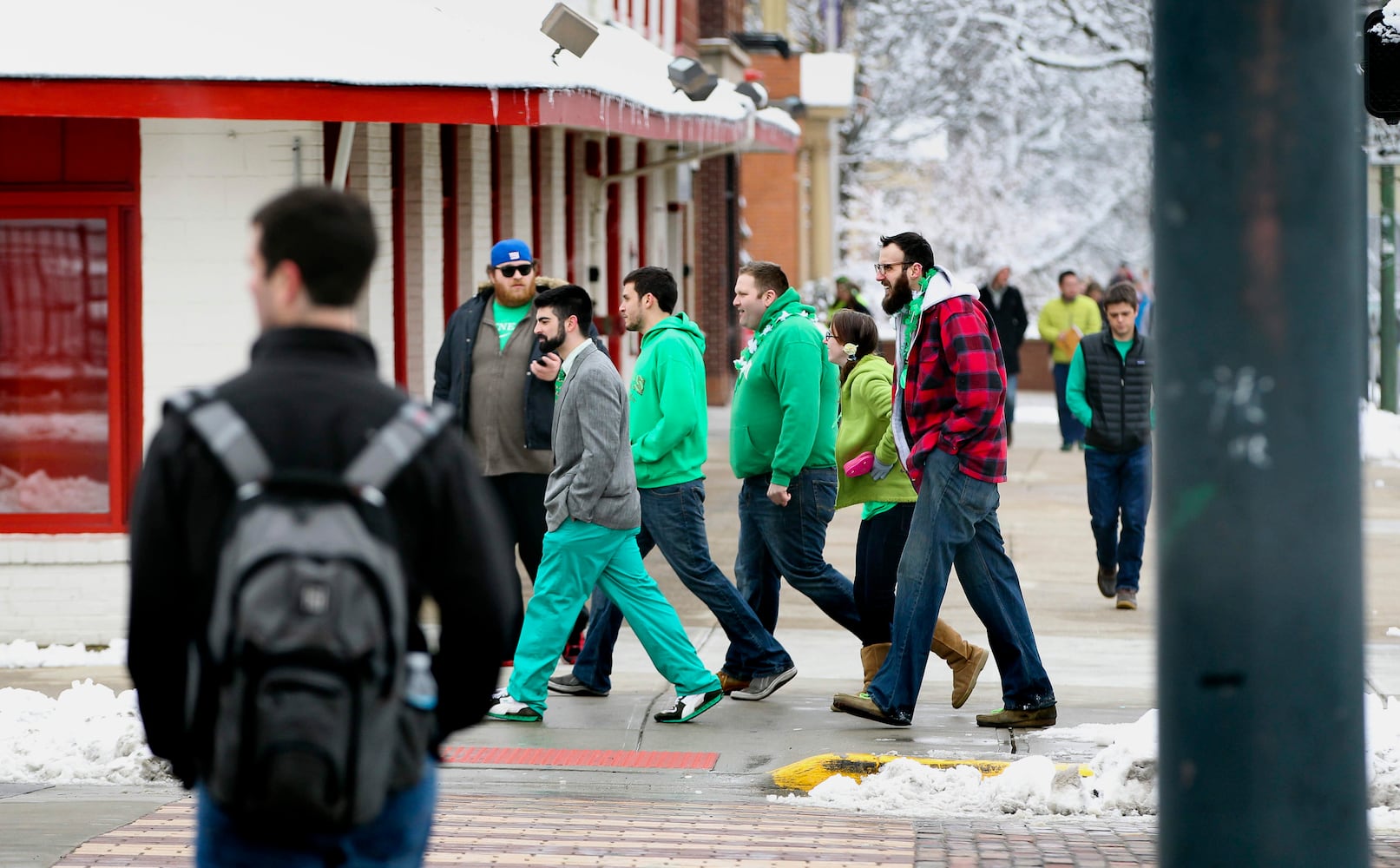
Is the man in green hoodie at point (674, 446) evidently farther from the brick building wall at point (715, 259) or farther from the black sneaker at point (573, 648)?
the brick building wall at point (715, 259)

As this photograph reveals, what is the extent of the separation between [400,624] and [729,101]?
1553cm

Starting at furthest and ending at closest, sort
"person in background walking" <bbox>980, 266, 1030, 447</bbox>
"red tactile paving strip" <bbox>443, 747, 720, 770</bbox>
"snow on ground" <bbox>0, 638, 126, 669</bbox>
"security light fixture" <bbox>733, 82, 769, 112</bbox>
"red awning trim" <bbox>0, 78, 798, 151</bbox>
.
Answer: "person in background walking" <bbox>980, 266, 1030, 447</bbox>
"security light fixture" <bbox>733, 82, 769, 112</bbox>
"snow on ground" <bbox>0, 638, 126, 669</bbox>
"red awning trim" <bbox>0, 78, 798, 151</bbox>
"red tactile paving strip" <bbox>443, 747, 720, 770</bbox>

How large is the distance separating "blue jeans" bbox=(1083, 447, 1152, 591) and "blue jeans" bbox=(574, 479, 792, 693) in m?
3.15

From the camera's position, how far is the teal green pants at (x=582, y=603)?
7.84 meters

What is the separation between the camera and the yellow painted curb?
22.7 ft

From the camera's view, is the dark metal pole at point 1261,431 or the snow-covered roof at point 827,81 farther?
the snow-covered roof at point 827,81

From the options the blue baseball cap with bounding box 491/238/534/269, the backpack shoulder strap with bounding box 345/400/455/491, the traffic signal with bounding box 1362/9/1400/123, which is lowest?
the backpack shoulder strap with bounding box 345/400/455/491

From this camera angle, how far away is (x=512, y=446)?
9.00 m

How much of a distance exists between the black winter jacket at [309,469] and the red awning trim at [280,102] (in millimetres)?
6554

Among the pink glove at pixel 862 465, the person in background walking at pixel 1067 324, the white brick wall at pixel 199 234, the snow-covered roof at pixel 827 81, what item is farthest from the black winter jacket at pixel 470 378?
the snow-covered roof at pixel 827 81

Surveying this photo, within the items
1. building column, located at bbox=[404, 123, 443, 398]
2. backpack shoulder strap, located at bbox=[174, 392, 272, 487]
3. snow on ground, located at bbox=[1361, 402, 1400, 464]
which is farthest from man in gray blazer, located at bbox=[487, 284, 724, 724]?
snow on ground, located at bbox=[1361, 402, 1400, 464]

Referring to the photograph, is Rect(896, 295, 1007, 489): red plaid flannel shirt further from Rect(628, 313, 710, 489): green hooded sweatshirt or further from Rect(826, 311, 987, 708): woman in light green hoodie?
Rect(628, 313, 710, 489): green hooded sweatshirt

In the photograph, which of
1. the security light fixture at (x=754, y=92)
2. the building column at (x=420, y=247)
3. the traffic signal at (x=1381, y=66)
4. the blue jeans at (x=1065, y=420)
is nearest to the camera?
the traffic signal at (x=1381, y=66)

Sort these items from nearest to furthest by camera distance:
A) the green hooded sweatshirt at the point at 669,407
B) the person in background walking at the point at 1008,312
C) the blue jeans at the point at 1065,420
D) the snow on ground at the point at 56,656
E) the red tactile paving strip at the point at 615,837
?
the red tactile paving strip at the point at 615,837 < the green hooded sweatshirt at the point at 669,407 < the snow on ground at the point at 56,656 < the blue jeans at the point at 1065,420 < the person in background walking at the point at 1008,312
